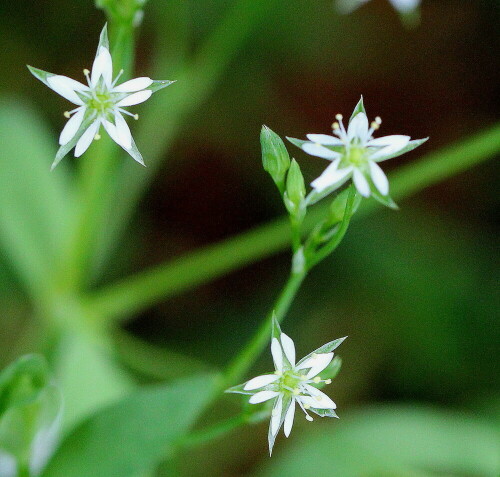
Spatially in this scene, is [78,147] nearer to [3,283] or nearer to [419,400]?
[3,283]

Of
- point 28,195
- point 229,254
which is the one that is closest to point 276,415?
point 229,254

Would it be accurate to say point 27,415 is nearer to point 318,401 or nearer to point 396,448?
point 318,401

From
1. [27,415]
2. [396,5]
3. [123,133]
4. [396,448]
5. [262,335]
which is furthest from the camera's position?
[396,448]

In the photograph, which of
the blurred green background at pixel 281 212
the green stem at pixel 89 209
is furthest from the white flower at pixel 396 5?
the green stem at pixel 89 209

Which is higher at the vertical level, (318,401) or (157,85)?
(157,85)

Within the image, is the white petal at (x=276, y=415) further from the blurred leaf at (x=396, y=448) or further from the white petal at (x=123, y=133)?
the blurred leaf at (x=396, y=448)
